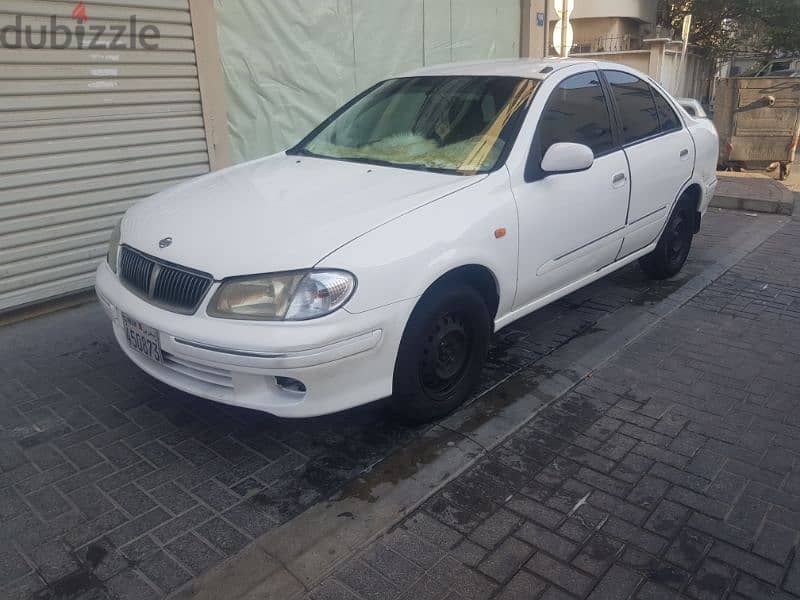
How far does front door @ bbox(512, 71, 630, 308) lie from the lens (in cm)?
376

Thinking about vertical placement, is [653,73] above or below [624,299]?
above

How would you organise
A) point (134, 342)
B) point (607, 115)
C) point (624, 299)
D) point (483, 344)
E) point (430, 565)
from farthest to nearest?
1. point (624, 299)
2. point (607, 115)
3. point (483, 344)
4. point (134, 342)
5. point (430, 565)

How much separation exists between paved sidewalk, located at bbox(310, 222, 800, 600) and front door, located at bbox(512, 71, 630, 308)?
700 mm

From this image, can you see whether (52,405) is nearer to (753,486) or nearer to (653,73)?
(753,486)

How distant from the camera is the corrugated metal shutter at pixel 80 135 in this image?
4855mm

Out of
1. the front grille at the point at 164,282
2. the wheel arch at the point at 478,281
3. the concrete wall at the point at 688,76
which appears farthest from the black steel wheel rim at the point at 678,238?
the concrete wall at the point at 688,76

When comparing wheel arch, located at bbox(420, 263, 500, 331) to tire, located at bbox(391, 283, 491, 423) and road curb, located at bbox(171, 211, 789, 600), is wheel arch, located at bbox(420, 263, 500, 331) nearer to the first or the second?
tire, located at bbox(391, 283, 491, 423)

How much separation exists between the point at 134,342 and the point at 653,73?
13579 mm

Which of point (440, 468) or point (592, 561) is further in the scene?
point (440, 468)

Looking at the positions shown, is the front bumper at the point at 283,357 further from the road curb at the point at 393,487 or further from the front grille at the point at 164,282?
the road curb at the point at 393,487

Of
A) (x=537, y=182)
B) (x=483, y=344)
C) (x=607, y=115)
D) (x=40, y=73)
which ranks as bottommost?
(x=483, y=344)

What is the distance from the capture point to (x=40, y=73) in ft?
16.1

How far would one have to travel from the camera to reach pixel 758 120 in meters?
10.6

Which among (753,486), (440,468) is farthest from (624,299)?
(440,468)
